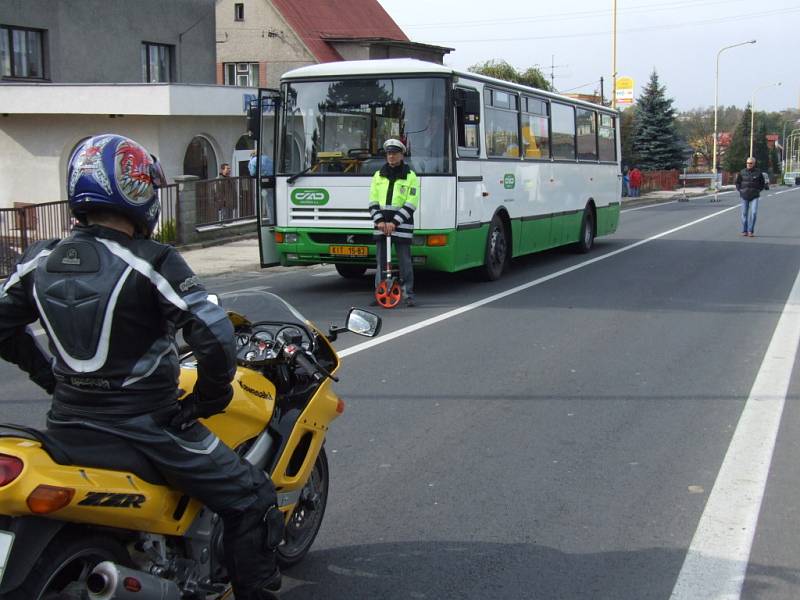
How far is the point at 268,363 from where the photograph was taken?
386 centimetres

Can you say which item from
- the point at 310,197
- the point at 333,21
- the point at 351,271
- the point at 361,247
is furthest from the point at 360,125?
the point at 333,21

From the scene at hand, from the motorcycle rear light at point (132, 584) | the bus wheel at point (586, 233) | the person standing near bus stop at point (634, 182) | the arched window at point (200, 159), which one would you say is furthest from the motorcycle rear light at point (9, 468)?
the person standing near bus stop at point (634, 182)

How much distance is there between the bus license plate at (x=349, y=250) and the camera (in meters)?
13.4

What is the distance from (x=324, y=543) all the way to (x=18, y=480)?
215 centimetres

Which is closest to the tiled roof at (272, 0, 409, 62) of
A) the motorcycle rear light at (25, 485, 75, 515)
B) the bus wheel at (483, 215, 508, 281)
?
the bus wheel at (483, 215, 508, 281)

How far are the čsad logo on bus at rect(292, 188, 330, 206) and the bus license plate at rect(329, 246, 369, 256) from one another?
24.7 inches

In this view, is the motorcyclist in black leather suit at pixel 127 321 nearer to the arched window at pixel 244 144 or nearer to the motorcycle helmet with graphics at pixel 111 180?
the motorcycle helmet with graphics at pixel 111 180

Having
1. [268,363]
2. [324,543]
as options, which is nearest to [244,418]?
[268,363]

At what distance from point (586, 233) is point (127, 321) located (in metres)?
17.7

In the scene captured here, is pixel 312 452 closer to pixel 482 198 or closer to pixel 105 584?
pixel 105 584

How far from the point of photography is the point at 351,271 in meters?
15.5

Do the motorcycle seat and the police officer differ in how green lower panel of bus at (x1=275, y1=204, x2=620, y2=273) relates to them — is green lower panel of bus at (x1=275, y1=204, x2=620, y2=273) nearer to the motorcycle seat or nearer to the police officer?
the police officer

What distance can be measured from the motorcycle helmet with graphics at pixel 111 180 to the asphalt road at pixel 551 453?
6.06 ft

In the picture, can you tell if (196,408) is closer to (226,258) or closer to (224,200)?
(226,258)
